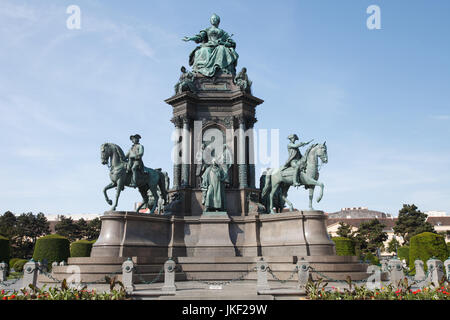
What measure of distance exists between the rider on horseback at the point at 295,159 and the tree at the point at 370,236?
159 feet

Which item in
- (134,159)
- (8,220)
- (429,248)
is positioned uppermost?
(134,159)

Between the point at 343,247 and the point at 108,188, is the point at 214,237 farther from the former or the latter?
the point at 343,247

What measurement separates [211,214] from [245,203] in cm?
251

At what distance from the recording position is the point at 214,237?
2228 centimetres

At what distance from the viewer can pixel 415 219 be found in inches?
2965

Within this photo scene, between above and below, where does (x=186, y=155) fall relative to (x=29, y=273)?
above

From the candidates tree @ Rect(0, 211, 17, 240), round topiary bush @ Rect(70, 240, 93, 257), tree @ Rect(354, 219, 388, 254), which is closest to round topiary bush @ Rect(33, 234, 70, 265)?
round topiary bush @ Rect(70, 240, 93, 257)

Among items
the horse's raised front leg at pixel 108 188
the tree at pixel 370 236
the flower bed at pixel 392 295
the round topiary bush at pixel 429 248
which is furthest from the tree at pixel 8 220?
the flower bed at pixel 392 295

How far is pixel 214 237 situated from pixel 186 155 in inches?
224

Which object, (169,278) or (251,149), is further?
(251,149)

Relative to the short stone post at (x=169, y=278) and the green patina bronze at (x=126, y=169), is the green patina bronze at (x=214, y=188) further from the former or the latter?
the short stone post at (x=169, y=278)

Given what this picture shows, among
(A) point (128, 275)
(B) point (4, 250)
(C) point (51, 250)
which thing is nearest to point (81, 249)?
(C) point (51, 250)

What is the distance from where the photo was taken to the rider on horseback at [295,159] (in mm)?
22641

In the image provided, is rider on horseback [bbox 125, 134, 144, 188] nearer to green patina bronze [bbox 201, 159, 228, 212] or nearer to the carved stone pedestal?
green patina bronze [bbox 201, 159, 228, 212]
